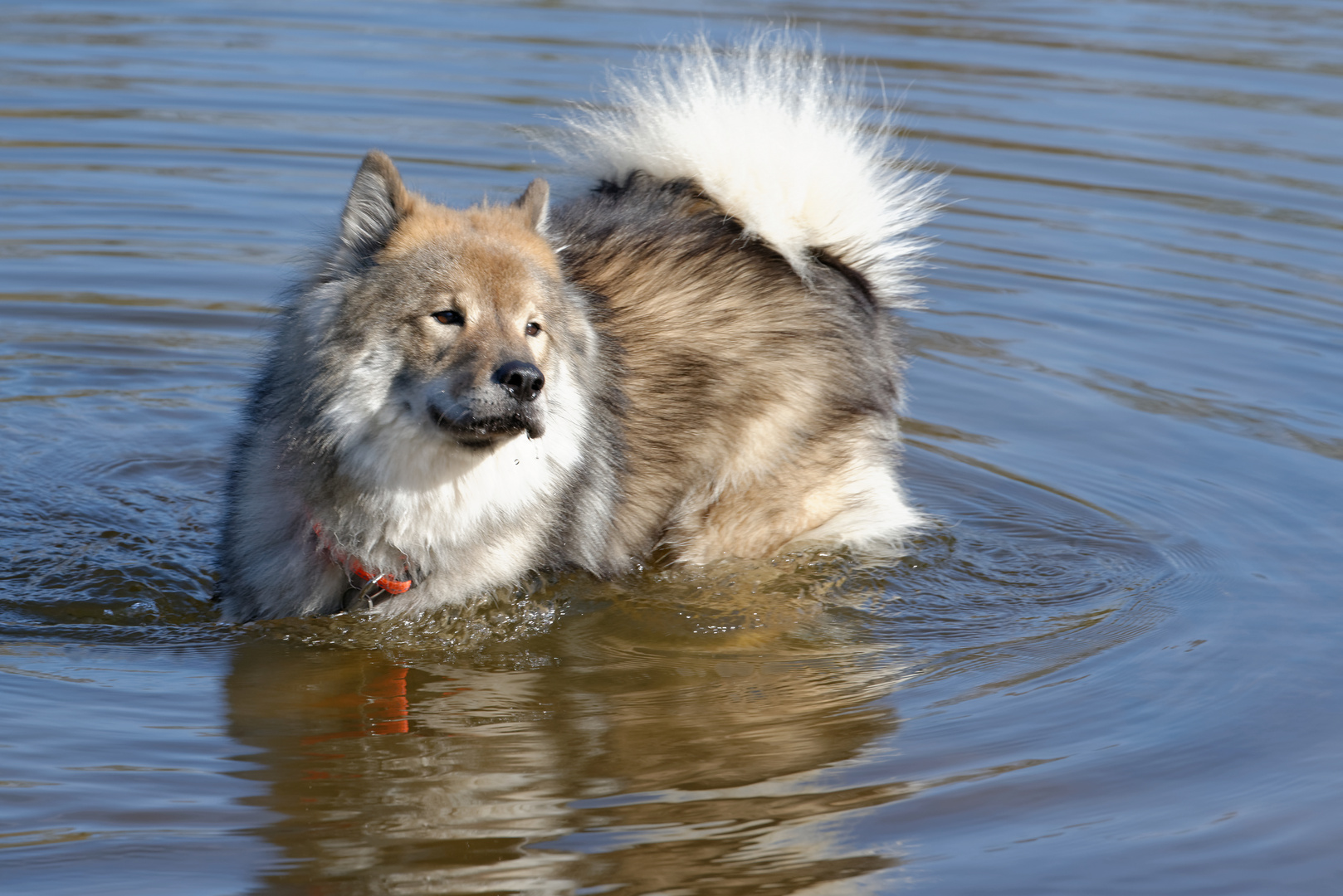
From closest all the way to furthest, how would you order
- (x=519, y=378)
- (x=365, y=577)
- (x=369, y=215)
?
(x=519, y=378) < (x=369, y=215) < (x=365, y=577)

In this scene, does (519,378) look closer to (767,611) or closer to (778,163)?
(767,611)

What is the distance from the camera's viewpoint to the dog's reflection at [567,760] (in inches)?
143

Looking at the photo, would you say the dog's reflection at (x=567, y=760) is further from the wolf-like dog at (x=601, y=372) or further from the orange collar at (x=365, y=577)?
the wolf-like dog at (x=601, y=372)

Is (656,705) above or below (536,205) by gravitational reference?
below

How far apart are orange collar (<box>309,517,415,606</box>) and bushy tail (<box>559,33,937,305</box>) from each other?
1.92 metres

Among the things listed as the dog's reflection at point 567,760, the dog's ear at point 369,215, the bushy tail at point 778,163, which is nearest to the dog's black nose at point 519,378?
the dog's ear at point 369,215

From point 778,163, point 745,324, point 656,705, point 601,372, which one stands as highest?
point 778,163

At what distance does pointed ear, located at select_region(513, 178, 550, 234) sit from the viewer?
474 cm

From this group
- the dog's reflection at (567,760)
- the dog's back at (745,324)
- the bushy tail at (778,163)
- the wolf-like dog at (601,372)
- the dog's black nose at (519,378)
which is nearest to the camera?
the dog's reflection at (567,760)

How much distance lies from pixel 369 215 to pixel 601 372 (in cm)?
96

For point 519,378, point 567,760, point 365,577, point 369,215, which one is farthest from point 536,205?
point 567,760

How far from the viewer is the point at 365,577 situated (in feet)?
15.4

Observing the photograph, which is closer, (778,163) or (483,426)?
(483,426)

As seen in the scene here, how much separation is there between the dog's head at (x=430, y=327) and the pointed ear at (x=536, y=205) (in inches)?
9.1
